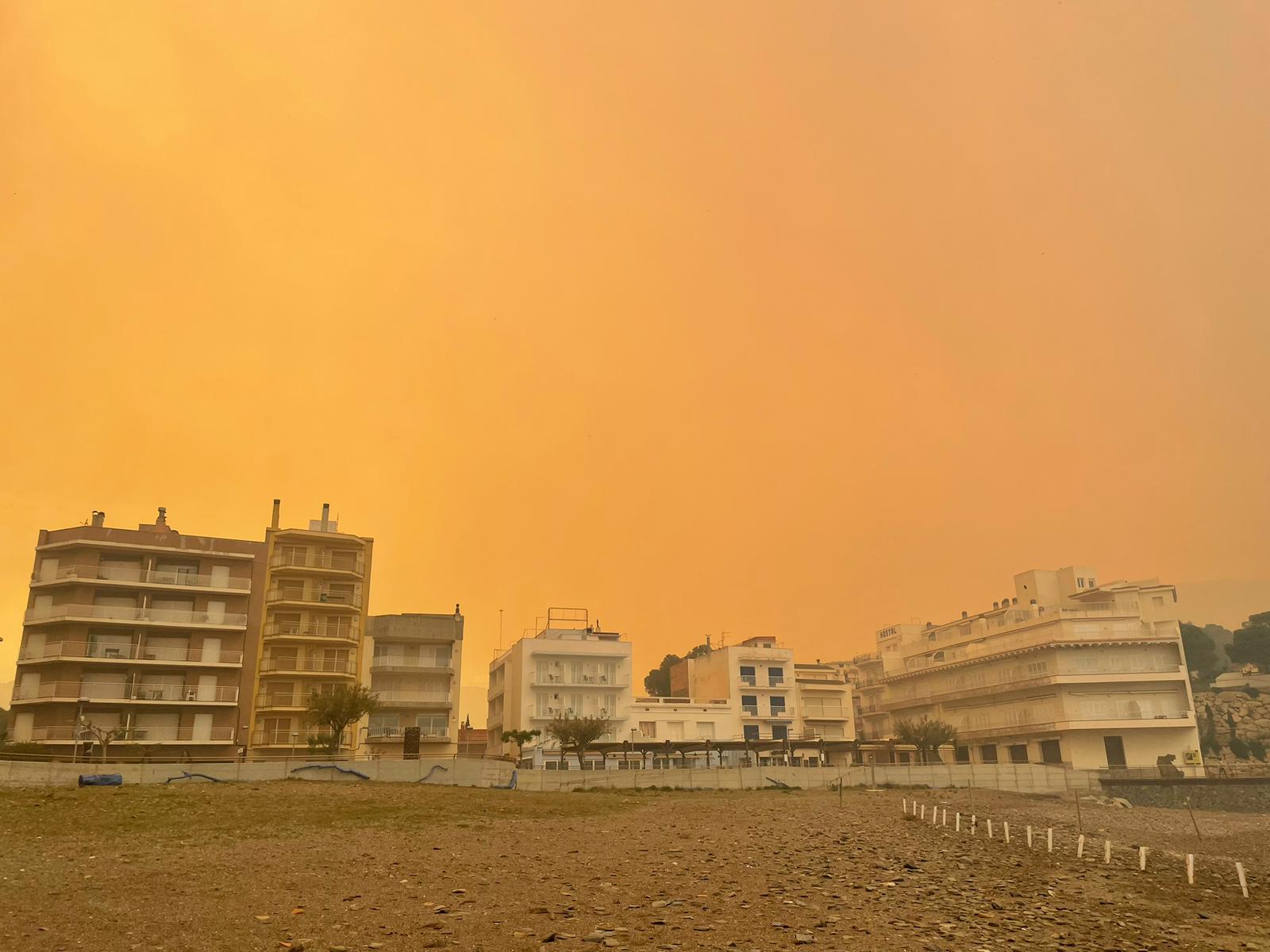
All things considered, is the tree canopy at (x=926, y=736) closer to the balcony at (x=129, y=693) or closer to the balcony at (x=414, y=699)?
the balcony at (x=414, y=699)

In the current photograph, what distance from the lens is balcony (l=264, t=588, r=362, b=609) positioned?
8106 centimetres

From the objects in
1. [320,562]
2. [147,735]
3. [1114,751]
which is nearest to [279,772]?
[147,735]

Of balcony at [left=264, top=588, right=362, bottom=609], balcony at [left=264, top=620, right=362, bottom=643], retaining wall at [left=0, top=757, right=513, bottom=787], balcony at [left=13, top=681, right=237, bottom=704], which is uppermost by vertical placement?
balcony at [left=264, top=588, right=362, bottom=609]

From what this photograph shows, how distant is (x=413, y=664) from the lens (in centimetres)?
8769

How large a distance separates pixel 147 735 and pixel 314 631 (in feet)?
48.9

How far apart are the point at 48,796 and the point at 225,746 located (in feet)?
114

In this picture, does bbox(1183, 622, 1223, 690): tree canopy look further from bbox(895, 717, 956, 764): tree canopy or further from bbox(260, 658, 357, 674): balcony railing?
bbox(260, 658, 357, 674): balcony railing

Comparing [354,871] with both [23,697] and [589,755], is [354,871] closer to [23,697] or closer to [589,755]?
[23,697]

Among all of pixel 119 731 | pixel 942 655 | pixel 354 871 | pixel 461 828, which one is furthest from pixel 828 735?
pixel 354 871

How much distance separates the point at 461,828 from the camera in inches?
1398

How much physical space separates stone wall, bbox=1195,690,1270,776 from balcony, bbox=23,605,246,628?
393 ft

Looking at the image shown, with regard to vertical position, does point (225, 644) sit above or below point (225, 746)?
above

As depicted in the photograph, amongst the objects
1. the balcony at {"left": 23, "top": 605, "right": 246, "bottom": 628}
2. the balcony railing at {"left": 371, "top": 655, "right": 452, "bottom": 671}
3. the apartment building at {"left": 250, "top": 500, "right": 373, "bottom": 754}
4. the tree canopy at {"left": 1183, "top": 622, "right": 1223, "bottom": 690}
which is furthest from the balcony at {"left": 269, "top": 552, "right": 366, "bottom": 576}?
the tree canopy at {"left": 1183, "top": 622, "right": 1223, "bottom": 690}

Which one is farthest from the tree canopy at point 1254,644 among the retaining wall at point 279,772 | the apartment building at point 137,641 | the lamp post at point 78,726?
the lamp post at point 78,726
